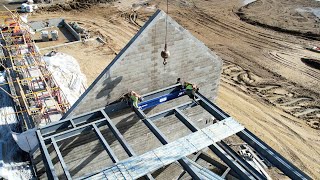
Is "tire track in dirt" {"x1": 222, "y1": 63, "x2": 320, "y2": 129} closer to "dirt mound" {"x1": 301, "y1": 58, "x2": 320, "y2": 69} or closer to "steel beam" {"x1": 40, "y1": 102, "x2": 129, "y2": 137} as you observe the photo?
"dirt mound" {"x1": 301, "y1": 58, "x2": 320, "y2": 69}

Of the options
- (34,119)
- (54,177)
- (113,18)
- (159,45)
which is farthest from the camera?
(113,18)

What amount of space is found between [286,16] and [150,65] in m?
24.9

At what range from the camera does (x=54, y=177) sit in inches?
316

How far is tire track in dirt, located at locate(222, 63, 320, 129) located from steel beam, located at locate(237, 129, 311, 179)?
991cm

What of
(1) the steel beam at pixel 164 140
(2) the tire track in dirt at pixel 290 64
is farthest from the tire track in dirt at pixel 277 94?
(1) the steel beam at pixel 164 140

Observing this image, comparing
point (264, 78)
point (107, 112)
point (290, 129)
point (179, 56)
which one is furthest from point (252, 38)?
point (107, 112)

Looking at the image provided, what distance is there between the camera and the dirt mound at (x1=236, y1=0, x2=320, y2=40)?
28.3 metres

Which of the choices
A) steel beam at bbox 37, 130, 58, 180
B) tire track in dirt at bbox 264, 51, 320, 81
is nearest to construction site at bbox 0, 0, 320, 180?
steel beam at bbox 37, 130, 58, 180

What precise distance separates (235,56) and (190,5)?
12051 millimetres

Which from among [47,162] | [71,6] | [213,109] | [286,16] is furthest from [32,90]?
[286,16]

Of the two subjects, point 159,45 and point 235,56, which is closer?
point 159,45

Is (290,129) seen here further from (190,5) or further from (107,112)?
(190,5)

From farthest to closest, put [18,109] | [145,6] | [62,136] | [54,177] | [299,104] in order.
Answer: [145,6]
[299,104]
[18,109]
[62,136]
[54,177]

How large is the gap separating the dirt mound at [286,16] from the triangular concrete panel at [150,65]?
19119mm
